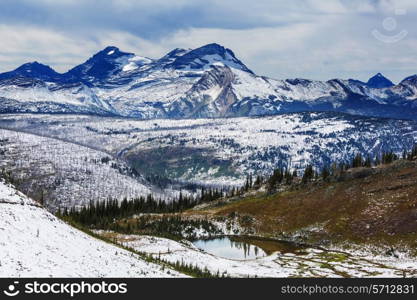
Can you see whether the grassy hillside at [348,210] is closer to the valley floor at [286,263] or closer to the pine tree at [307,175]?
the valley floor at [286,263]

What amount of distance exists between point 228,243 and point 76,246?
71773 mm

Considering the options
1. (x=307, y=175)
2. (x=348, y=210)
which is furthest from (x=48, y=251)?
(x=307, y=175)

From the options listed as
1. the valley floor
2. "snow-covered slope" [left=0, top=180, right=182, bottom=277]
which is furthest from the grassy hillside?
"snow-covered slope" [left=0, top=180, right=182, bottom=277]

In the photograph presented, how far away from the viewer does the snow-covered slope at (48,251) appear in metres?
36.6

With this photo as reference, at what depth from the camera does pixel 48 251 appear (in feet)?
134

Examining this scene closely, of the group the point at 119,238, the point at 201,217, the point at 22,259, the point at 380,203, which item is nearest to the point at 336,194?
the point at 380,203

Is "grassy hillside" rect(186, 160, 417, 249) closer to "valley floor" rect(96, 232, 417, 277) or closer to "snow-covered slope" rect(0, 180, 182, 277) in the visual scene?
"valley floor" rect(96, 232, 417, 277)

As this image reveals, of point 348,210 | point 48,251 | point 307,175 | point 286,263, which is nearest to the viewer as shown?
point 48,251

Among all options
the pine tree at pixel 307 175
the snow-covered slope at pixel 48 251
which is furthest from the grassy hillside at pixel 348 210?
the snow-covered slope at pixel 48 251

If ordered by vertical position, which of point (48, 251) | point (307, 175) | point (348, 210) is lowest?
point (348, 210)

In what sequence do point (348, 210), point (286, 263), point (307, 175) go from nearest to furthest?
point (286, 263) < point (348, 210) < point (307, 175)

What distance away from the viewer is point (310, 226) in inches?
4806

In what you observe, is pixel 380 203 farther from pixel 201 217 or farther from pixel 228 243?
pixel 201 217

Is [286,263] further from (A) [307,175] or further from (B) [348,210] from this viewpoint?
(A) [307,175]
